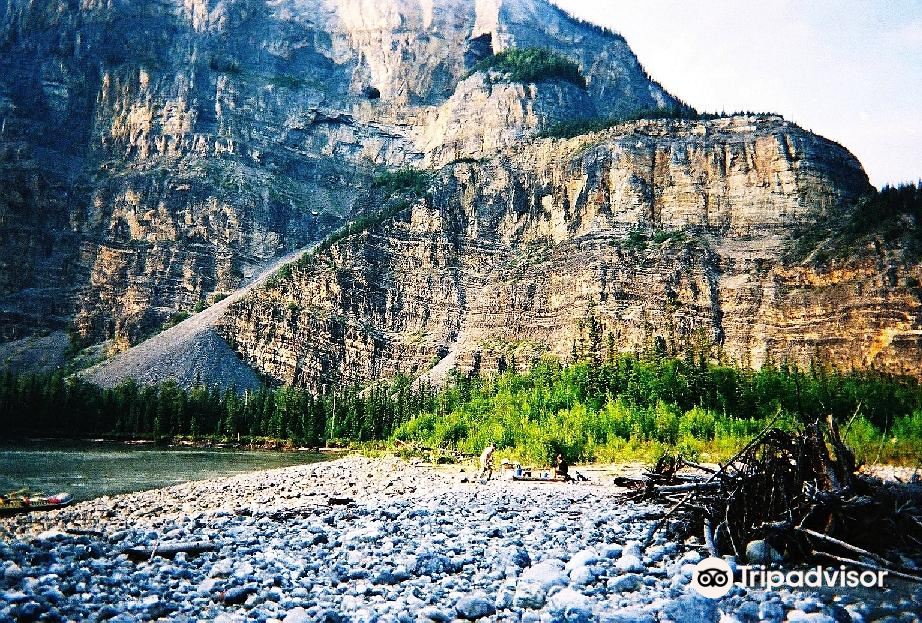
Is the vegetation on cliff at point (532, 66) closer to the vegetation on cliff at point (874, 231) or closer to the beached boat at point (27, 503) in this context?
the vegetation on cliff at point (874, 231)

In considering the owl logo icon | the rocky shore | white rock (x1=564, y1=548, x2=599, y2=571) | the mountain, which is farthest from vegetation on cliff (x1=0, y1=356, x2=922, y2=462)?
the mountain

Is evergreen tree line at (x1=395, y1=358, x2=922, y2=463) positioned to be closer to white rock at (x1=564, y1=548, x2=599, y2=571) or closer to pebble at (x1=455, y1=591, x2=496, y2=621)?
white rock at (x1=564, y1=548, x2=599, y2=571)

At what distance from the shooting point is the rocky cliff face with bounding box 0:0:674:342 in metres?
133

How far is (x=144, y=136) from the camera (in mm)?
148875

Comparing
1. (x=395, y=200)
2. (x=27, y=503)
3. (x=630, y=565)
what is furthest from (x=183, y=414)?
(x=630, y=565)

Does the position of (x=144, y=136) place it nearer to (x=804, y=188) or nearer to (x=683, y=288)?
(x=683, y=288)

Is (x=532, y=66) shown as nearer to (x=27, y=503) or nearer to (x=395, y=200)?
(x=395, y=200)

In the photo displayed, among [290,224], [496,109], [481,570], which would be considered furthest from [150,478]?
[496,109]

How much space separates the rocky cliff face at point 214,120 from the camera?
436 feet

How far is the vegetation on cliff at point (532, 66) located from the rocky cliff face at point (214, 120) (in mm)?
4055

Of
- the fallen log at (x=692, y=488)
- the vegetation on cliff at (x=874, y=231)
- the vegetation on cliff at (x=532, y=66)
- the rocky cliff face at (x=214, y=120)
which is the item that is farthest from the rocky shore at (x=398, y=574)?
the vegetation on cliff at (x=532, y=66)

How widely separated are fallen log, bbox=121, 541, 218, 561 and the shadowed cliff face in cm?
6872

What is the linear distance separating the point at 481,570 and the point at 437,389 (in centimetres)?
7584

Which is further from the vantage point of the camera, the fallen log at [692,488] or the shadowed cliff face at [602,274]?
the shadowed cliff face at [602,274]
